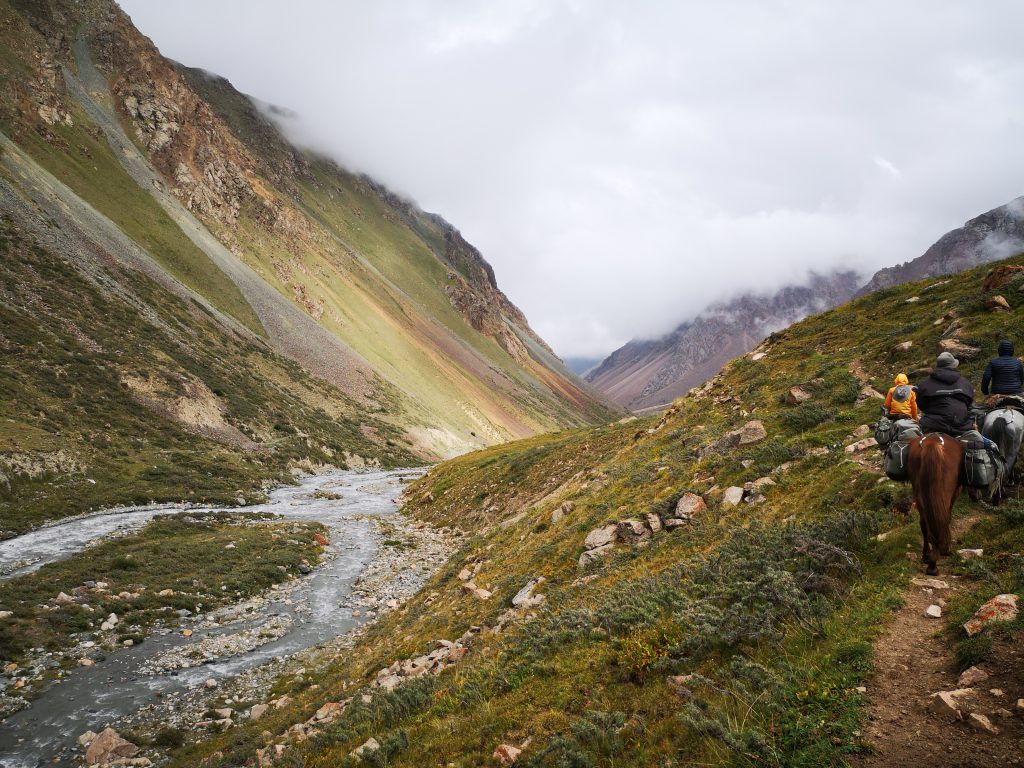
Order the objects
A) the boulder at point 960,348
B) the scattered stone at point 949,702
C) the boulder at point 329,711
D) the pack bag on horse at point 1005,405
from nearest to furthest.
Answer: the scattered stone at point 949,702, the pack bag on horse at point 1005,405, the boulder at point 329,711, the boulder at point 960,348

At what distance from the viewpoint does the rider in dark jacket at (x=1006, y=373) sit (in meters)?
10.6

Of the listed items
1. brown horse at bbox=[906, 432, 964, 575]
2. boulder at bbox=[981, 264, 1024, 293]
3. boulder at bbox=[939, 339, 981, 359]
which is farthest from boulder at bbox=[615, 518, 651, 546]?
boulder at bbox=[981, 264, 1024, 293]

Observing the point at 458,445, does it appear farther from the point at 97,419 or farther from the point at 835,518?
the point at 835,518

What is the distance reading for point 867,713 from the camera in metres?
5.52

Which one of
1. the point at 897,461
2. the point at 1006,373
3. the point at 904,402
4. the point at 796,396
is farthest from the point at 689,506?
the point at 1006,373

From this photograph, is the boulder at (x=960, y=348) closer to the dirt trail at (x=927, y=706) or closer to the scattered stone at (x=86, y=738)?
the dirt trail at (x=927, y=706)

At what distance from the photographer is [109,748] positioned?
39.7ft

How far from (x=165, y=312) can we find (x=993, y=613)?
9661 centimetres

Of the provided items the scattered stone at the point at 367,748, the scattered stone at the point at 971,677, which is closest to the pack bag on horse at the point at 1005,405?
the scattered stone at the point at 971,677

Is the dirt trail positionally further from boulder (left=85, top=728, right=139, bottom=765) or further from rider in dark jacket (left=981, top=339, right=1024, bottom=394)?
boulder (left=85, top=728, right=139, bottom=765)

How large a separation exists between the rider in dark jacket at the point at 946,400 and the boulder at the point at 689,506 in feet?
18.5

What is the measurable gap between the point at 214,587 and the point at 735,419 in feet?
80.8

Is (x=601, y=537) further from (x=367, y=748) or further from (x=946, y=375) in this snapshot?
(x=946, y=375)

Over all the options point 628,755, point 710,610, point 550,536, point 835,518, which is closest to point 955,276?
point 835,518
